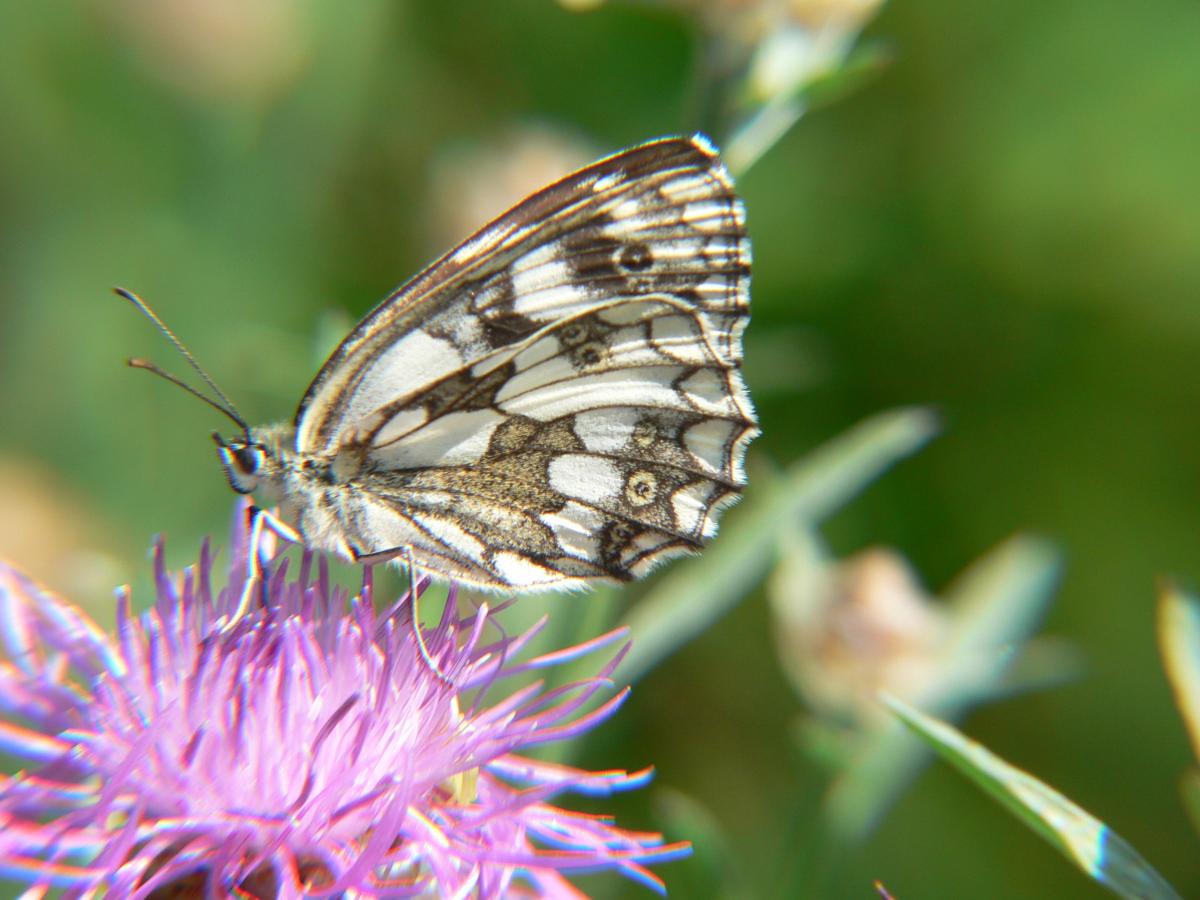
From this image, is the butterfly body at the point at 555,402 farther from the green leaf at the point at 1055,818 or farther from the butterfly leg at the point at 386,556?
the green leaf at the point at 1055,818

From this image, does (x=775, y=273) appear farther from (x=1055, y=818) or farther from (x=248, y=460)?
(x=1055, y=818)

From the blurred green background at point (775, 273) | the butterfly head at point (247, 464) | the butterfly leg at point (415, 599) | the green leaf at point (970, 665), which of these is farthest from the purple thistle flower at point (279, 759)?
the blurred green background at point (775, 273)

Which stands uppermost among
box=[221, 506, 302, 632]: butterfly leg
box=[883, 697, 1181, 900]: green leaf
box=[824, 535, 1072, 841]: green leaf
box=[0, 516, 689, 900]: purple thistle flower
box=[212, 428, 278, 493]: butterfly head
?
box=[212, 428, 278, 493]: butterfly head

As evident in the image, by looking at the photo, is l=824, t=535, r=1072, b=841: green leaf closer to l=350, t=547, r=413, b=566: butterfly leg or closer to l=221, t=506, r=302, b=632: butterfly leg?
l=350, t=547, r=413, b=566: butterfly leg

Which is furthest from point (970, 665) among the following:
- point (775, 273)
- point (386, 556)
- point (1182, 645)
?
point (775, 273)

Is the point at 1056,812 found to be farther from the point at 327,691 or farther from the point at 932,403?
the point at 932,403

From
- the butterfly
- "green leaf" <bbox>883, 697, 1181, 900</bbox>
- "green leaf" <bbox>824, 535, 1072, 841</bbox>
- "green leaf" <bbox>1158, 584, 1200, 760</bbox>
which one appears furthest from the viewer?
"green leaf" <bbox>824, 535, 1072, 841</bbox>

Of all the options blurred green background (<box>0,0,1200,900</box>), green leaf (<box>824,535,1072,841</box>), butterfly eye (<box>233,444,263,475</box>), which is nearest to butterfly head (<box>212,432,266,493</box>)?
butterfly eye (<box>233,444,263,475</box>)
